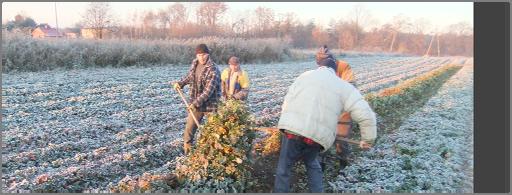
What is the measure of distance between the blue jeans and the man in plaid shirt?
1.92m

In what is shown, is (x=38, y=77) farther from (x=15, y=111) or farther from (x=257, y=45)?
(x=257, y=45)

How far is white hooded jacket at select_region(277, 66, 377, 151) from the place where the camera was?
16.9ft

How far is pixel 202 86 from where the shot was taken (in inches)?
286

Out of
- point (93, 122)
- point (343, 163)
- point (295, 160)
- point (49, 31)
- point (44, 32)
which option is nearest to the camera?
point (295, 160)

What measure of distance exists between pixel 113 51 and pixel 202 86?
53.0 ft

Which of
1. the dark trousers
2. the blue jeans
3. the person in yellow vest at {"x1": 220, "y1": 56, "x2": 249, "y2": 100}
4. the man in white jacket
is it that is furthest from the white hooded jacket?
the person in yellow vest at {"x1": 220, "y1": 56, "x2": 249, "y2": 100}

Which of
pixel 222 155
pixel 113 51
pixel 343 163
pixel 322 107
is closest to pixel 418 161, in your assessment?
pixel 343 163

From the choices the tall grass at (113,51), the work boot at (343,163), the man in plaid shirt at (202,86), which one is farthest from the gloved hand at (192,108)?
the tall grass at (113,51)

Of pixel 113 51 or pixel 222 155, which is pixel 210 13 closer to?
pixel 113 51

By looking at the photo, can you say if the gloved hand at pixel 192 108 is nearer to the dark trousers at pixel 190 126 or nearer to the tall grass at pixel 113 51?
the dark trousers at pixel 190 126

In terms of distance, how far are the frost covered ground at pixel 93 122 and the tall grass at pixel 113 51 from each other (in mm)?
993

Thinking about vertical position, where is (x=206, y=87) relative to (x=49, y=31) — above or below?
below

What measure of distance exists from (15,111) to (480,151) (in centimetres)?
977

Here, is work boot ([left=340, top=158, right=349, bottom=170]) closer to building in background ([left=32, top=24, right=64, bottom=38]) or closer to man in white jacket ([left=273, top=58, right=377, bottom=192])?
A: man in white jacket ([left=273, top=58, right=377, bottom=192])
